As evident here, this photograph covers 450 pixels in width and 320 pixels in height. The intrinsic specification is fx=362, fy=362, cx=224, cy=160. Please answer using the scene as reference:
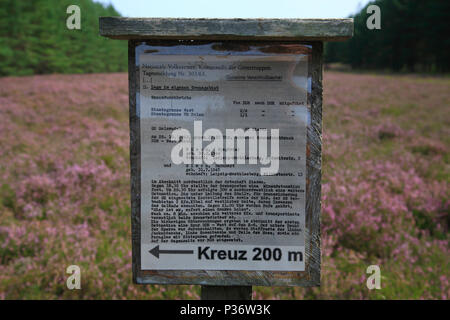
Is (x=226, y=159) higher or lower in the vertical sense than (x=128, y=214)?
higher

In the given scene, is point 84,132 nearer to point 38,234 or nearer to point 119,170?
point 119,170

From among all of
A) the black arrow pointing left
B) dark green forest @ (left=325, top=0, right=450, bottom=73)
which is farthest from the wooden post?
dark green forest @ (left=325, top=0, right=450, bottom=73)

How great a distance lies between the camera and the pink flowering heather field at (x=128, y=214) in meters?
3.22

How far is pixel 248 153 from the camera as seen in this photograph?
1607 mm

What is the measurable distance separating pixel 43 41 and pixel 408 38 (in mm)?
45648

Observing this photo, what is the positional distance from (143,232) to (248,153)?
60 centimetres

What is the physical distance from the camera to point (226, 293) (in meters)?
1.78

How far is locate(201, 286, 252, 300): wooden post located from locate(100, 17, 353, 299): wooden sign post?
13 centimetres

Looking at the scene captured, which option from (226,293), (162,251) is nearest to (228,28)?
(162,251)

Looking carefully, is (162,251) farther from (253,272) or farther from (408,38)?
(408,38)

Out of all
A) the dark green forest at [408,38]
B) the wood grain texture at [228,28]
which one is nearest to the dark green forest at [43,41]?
the dark green forest at [408,38]

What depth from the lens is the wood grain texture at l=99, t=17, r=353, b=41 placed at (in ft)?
4.81

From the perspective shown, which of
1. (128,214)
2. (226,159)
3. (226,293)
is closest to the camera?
(226,159)

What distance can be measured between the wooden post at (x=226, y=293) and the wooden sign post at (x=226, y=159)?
130mm
